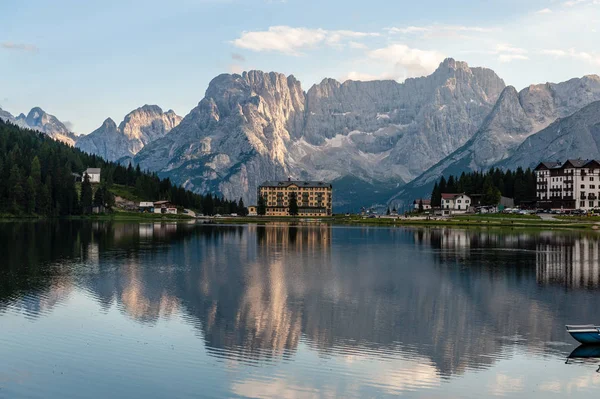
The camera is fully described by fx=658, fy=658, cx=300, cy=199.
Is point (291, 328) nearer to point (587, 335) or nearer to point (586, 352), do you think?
point (586, 352)

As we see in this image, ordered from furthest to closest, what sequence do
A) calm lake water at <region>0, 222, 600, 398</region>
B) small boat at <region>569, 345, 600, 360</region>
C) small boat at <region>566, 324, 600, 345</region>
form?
small boat at <region>566, 324, 600, 345</region>, small boat at <region>569, 345, 600, 360</region>, calm lake water at <region>0, 222, 600, 398</region>

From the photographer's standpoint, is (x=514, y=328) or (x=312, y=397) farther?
Result: (x=514, y=328)

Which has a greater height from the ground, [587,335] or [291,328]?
[587,335]

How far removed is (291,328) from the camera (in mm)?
49375

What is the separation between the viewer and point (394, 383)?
35.7m

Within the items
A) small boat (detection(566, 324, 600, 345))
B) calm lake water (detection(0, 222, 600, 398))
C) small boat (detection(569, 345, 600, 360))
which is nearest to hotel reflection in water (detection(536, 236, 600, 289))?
calm lake water (detection(0, 222, 600, 398))

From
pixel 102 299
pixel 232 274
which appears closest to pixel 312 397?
pixel 102 299

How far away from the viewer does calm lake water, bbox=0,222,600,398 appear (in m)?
35.7

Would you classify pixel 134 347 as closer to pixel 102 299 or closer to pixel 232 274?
pixel 102 299

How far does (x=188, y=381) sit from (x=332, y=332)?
1495 centimetres

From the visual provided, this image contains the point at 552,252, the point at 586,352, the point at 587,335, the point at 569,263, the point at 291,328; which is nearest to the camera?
the point at 586,352

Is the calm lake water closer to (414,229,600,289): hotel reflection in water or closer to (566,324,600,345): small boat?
(414,229,600,289): hotel reflection in water

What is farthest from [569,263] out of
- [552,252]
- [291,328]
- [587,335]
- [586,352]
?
[291,328]

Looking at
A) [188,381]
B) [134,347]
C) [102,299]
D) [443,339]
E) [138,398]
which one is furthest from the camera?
[102,299]
